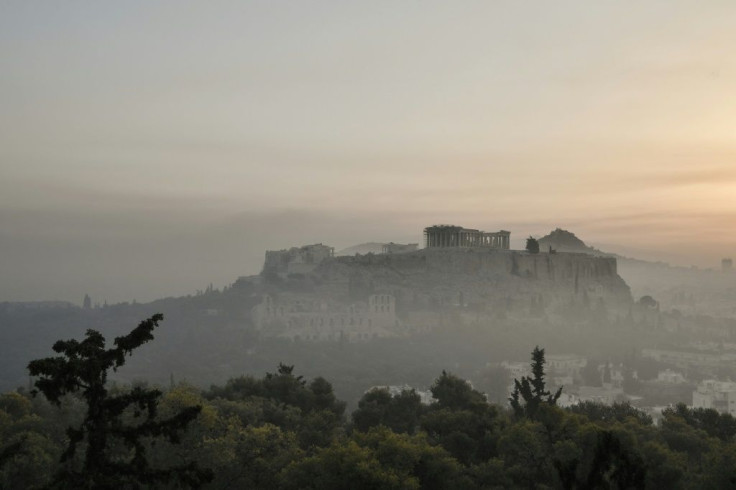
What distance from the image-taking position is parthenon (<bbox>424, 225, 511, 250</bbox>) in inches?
4441

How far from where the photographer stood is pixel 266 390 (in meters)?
34.1

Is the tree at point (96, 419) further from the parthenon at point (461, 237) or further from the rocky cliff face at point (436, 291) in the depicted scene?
the parthenon at point (461, 237)

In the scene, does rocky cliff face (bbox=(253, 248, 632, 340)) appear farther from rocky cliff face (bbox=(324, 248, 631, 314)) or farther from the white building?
the white building

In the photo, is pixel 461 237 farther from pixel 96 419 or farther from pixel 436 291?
pixel 96 419

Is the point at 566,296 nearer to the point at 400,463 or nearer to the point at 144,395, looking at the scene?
the point at 400,463

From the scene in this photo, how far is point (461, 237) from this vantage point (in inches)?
4454

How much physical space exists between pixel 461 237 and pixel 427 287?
42.2 feet

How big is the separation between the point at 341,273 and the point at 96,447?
92.2 metres

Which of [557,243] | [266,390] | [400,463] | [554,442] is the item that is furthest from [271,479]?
[557,243]

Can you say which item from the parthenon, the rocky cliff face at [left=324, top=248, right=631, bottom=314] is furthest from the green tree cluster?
the parthenon

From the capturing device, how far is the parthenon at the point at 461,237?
4441 inches

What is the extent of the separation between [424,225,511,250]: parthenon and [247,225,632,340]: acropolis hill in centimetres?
15

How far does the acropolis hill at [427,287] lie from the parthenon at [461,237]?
0.48 feet

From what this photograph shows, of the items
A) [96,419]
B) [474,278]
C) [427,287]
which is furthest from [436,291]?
[96,419]
